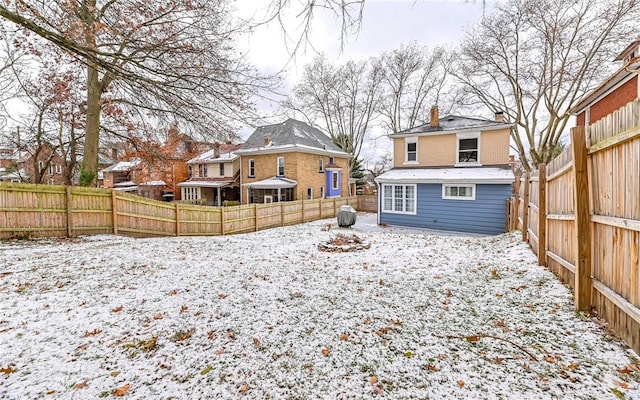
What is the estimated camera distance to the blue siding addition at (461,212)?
12.6 m

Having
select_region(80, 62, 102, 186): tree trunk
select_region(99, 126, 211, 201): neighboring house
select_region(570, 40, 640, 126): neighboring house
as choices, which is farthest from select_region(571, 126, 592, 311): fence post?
select_region(99, 126, 211, 201): neighboring house

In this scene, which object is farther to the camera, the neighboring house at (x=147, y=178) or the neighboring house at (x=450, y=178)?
the neighboring house at (x=147, y=178)

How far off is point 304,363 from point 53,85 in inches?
643

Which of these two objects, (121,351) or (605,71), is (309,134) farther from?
(121,351)

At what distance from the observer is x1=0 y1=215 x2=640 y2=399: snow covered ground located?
7.77 ft

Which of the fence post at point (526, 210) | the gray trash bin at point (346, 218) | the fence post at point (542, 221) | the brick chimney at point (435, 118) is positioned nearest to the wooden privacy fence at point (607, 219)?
the fence post at point (542, 221)

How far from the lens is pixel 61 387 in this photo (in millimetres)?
2377

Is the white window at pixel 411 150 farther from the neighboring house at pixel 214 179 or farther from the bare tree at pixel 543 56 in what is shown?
the neighboring house at pixel 214 179

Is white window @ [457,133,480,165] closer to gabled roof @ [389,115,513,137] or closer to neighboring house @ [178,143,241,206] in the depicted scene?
gabled roof @ [389,115,513,137]

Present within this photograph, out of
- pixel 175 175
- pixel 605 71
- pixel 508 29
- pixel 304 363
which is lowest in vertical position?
pixel 304 363

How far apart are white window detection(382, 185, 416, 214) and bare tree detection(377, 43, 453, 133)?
14.4m

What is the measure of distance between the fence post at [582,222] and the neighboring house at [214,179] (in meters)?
24.7

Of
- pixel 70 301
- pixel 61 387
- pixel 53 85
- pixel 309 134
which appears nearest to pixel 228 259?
pixel 70 301

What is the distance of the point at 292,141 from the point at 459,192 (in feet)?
42.3
